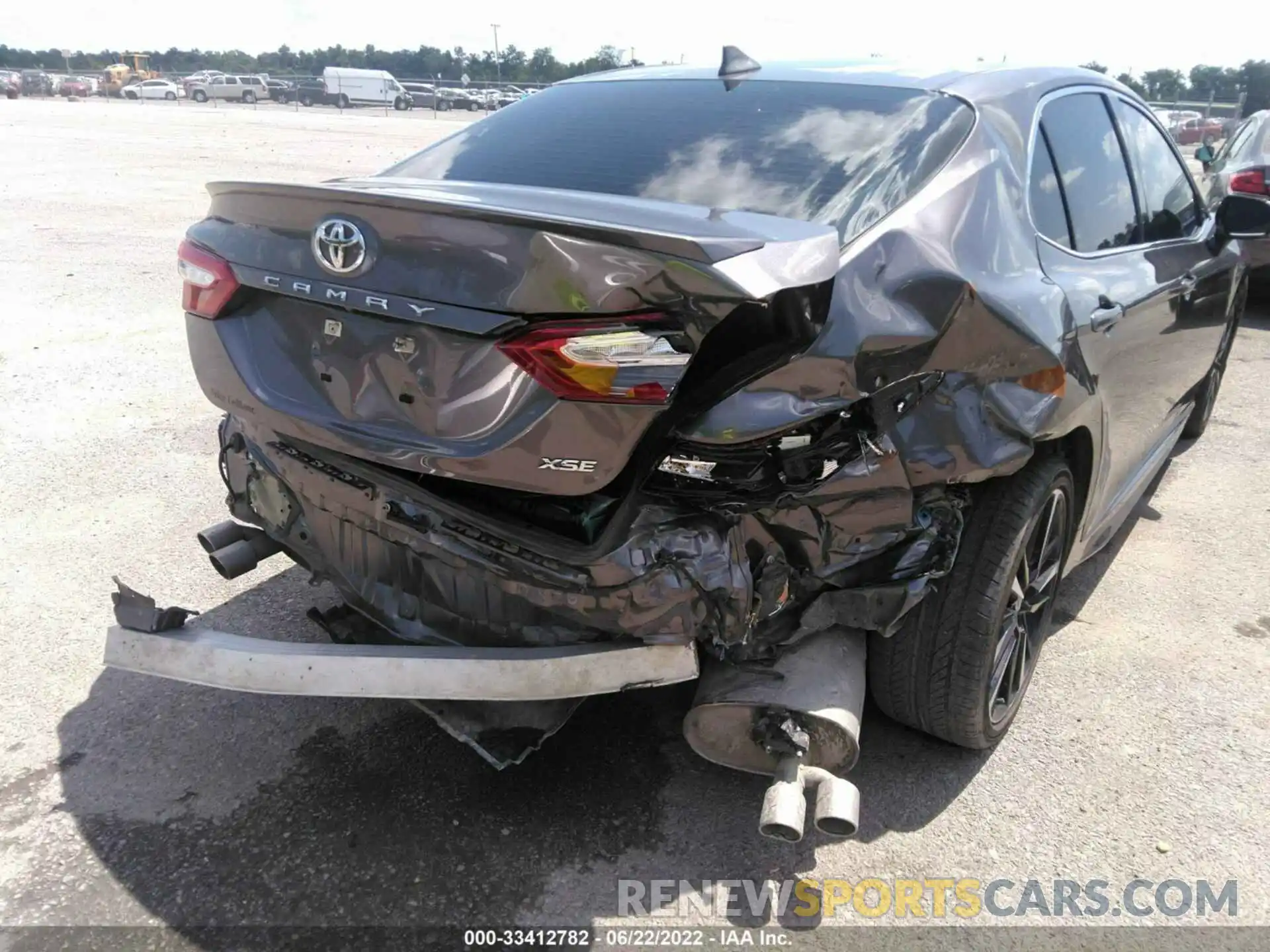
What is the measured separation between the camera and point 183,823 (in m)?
2.52

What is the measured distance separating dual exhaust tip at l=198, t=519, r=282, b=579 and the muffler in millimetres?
1343

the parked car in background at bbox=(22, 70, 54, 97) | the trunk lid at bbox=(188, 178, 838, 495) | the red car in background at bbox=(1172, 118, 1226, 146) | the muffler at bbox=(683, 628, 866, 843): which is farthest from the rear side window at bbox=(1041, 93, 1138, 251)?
the parked car in background at bbox=(22, 70, 54, 97)

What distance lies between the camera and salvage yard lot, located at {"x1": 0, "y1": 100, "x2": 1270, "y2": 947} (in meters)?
2.36

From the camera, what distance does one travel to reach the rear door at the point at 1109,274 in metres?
2.81

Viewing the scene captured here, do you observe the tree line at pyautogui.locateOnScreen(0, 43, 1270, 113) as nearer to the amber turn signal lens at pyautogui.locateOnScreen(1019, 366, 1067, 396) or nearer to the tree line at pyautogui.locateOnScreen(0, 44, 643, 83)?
the tree line at pyautogui.locateOnScreen(0, 44, 643, 83)

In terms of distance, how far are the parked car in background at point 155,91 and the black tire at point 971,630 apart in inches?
2570

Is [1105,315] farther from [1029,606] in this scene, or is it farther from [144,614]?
[144,614]

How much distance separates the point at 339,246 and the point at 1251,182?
8.17 meters

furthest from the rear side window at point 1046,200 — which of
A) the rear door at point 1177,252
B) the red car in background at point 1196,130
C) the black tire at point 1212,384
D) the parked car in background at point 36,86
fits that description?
the parked car in background at point 36,86

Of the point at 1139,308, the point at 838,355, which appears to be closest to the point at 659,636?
the point at 838,355

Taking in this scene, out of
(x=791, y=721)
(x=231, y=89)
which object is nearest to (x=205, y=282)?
(x=791, y=721)

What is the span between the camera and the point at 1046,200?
2.85 metres

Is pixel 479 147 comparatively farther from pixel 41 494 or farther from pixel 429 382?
pixel 41 494

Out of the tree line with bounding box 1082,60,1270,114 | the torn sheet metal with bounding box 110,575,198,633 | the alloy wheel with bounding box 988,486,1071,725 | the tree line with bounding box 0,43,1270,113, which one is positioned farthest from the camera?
the tree line with bounding box 0,43,1270,113
